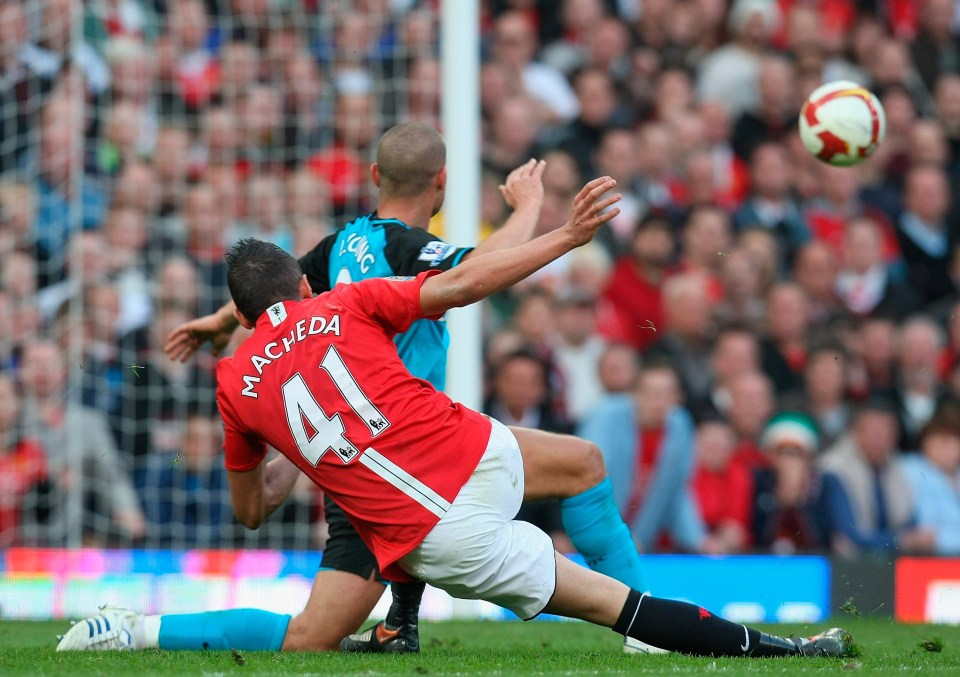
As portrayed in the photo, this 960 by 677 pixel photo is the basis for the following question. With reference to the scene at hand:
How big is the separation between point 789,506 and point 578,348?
197cm

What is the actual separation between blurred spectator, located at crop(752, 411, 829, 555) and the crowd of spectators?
0.02 meters

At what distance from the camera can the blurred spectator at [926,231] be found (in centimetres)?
1102

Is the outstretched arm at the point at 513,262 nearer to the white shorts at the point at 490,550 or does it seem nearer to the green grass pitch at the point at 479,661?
the white shorts at the point at 490,550

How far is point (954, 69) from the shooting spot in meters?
12.4

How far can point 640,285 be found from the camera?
10.5 metres

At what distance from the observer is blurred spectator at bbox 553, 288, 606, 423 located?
9961mm

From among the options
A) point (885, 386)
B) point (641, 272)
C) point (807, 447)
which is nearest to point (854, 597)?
point (807, 447)

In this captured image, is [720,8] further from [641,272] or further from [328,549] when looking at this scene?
[328,549]

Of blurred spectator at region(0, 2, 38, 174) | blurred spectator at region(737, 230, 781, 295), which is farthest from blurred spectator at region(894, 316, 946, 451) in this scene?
blurred spectator at region(0, 2, 38, 174)

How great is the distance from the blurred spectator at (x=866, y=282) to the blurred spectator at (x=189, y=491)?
5.01 m

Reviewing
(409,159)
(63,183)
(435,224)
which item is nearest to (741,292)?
(435,224)

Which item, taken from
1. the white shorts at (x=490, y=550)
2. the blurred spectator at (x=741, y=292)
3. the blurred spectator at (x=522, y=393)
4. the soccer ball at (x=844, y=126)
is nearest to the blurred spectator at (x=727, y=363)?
the blurred spectator at (x=741, y=292)

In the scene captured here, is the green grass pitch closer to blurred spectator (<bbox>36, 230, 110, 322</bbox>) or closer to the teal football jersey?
the teal football jersey

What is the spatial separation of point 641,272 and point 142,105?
4.07m
